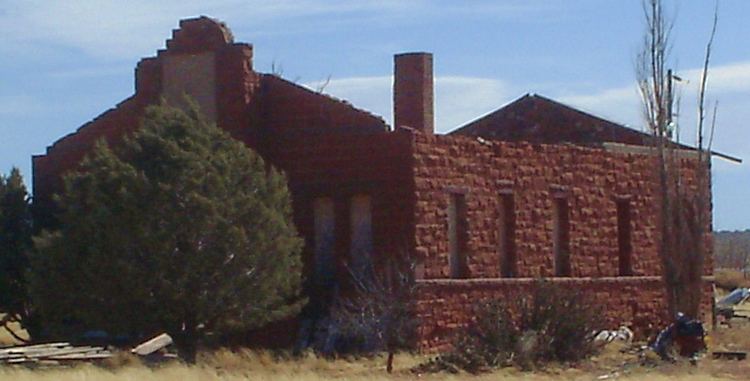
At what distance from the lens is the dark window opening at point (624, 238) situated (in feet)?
136

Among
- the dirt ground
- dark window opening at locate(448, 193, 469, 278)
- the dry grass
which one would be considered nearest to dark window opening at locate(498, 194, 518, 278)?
dark window opening at locate(448, 193, 469, 278)

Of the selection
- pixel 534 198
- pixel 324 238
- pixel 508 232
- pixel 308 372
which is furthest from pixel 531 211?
pixel 308 372

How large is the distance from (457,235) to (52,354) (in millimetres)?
9417

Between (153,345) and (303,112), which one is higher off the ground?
(303,112)

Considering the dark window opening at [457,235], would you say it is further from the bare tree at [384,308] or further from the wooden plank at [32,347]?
the wooden plank at [32,347]

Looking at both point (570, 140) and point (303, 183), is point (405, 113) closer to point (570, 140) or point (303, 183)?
point (303, 183)

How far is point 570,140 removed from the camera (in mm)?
45125

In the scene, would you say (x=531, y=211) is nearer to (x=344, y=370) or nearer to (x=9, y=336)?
Result: (x=344, y=370)

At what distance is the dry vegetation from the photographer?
1030 inches

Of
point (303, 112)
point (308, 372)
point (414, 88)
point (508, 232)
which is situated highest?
point (414, 88)

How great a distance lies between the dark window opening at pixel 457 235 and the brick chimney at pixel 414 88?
8.58 ft

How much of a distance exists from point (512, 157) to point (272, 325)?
7052 mm

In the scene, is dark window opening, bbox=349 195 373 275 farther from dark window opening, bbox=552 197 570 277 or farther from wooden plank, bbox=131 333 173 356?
dark window opening, bbox=552 197 570 277

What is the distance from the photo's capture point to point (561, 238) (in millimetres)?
39188
